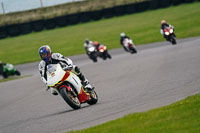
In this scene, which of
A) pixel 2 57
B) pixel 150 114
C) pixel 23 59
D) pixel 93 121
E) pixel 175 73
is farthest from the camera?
pixel 2 57

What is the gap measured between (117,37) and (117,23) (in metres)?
4.12

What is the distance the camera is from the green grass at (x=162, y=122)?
6.05 m

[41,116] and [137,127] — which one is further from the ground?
[137,127]

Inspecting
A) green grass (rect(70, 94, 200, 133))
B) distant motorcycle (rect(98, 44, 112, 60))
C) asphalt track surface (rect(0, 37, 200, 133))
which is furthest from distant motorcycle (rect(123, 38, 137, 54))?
green grass (rect(70, 94, 200, 133))

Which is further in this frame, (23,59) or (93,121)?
(23,59)

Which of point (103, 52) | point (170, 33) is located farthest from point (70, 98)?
point (170, 33)

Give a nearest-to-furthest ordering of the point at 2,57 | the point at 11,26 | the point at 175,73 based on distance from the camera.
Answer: the point at 175,73 → the point at 2,57 → the point at 11,26

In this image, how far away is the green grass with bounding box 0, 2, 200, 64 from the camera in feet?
108

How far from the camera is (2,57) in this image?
3428 cm

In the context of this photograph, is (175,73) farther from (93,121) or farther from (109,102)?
(93,121)

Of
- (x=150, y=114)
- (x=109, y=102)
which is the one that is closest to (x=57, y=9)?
(x=109, y=102)

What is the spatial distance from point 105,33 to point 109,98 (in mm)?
26022

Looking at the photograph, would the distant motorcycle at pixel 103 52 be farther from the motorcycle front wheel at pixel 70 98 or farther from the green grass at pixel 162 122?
the green grass at pixel 162 122

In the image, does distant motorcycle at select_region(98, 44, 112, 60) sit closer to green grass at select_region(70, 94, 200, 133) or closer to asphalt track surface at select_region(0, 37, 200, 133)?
asphalt track surface at select_region(0, 37, 200, 133)
